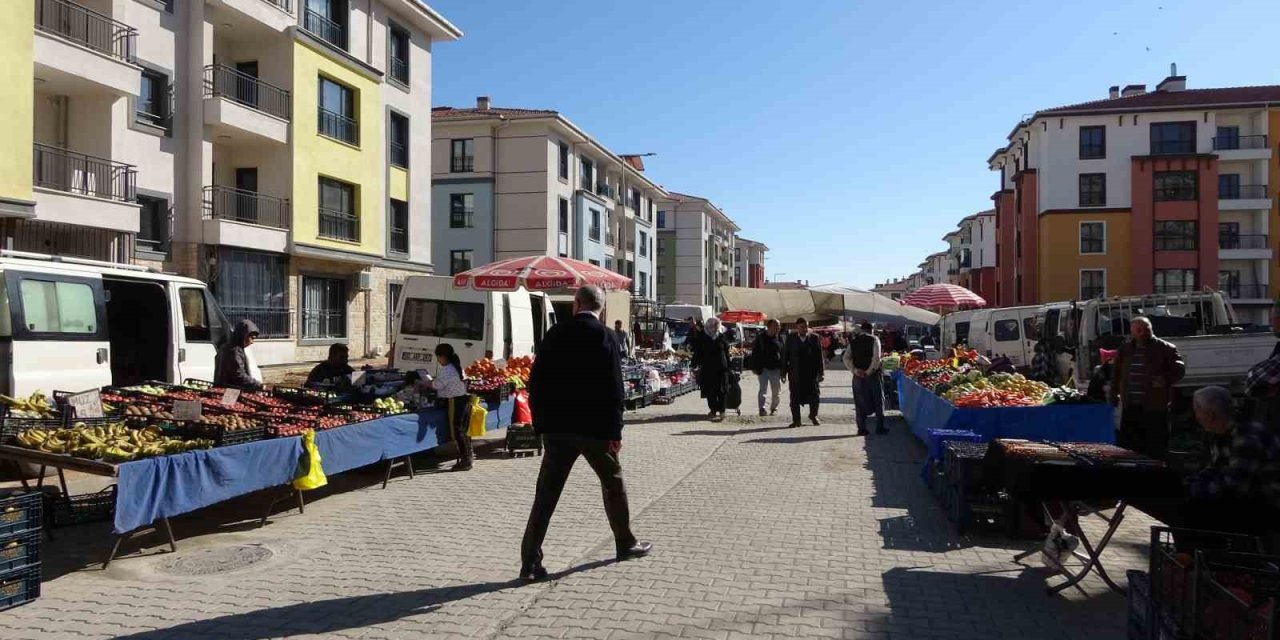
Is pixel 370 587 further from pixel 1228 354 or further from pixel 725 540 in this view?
pixel 1228 354

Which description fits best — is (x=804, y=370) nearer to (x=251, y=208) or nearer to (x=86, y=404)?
(x=86, y=404)

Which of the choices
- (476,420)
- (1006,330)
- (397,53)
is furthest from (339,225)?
(1006,330)

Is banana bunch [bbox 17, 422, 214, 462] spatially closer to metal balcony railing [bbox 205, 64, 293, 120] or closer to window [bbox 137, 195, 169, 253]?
window [bbox 137, 195, 169, 253]

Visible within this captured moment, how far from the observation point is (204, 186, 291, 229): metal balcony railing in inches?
853

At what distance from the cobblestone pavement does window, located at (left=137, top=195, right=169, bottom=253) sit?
13.7m

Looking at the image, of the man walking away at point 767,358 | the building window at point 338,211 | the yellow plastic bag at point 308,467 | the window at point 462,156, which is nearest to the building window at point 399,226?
the building window at point 338,211

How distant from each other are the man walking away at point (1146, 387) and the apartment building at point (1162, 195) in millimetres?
45002

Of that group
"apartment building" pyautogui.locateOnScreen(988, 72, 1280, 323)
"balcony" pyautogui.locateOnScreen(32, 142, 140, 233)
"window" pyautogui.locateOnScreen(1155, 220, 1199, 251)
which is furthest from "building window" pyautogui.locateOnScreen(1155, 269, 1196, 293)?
"balcony" pyautogui.locateOnScreen(32, 142, 140, 233)

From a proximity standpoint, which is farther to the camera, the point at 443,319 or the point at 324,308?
the point at 324,308

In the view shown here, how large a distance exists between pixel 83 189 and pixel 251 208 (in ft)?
17.4

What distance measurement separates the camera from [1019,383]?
11586mm

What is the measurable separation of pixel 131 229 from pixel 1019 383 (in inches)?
671

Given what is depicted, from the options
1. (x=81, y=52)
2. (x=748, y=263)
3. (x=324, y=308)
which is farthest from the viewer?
(x=748, y=263)

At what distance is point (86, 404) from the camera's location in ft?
23.8
